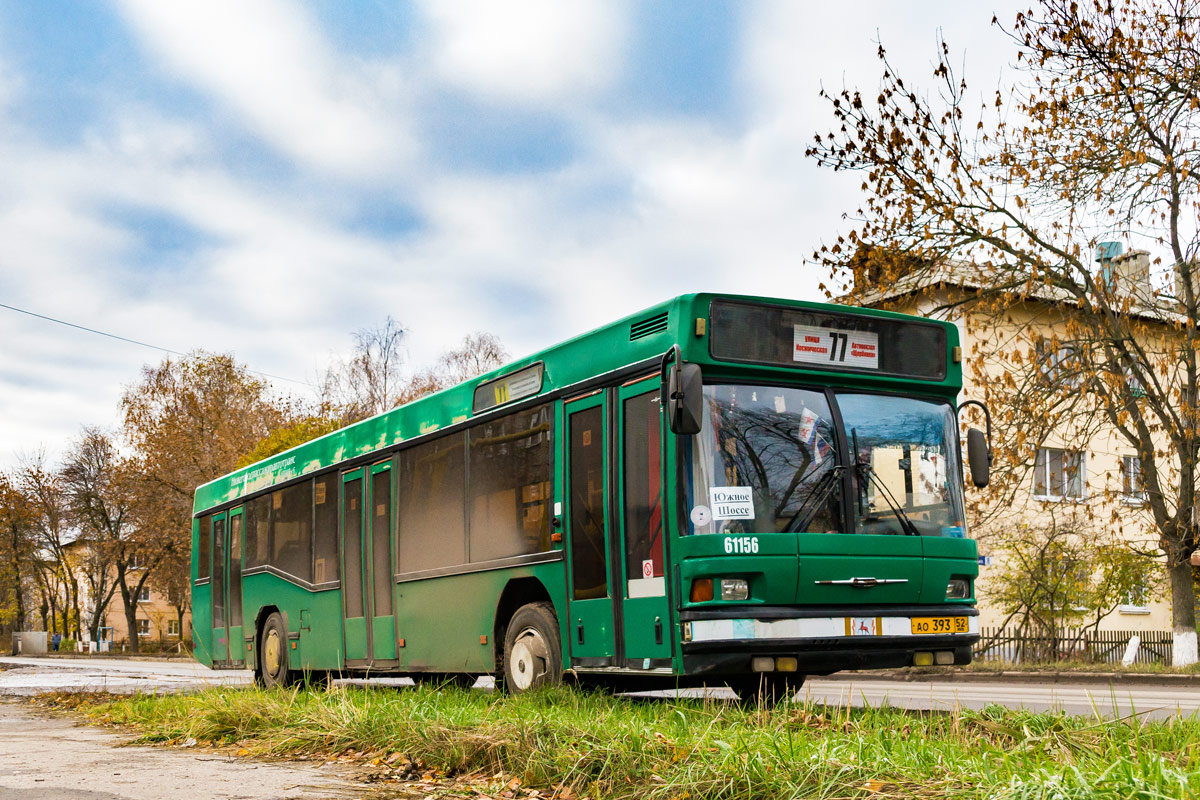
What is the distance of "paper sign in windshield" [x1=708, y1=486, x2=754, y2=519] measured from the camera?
28.8 ft

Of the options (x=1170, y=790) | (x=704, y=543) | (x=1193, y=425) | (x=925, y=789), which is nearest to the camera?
(x=1170, y=790)

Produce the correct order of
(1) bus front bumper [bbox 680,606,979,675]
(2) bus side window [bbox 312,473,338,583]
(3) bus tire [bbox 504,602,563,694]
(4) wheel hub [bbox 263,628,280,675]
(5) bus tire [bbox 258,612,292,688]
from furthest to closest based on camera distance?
(4) wheel hub [bbox 263,628,280,675] < (5) bus tire [bbox 258,612,292,688] < (2) bus side window [bbox 312,473,338,583] < (3) bus tire [bbox 504,602,563,694] < (1) bus front bumper [bbox 680,606,979,675]

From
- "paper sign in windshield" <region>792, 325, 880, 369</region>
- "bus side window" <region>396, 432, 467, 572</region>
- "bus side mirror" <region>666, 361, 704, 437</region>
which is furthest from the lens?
"bus side window" <region>396, 432, 467, 572</region>

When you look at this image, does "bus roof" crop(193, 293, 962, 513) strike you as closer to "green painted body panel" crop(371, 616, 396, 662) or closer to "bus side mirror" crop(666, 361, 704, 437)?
"bus side mirror" crop(666, 361, 704, 437)

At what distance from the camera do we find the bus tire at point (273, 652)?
15711mm

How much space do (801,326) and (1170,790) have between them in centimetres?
599

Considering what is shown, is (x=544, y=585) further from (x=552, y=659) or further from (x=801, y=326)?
(x=801, y=326)

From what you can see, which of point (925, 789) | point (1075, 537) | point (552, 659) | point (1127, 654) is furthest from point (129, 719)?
point (1075, 537)

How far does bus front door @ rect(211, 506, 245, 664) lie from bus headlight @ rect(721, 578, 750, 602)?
10.5 m

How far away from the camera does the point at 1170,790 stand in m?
3.95

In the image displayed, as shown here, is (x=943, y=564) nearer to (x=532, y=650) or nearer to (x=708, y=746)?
(x=532, y=650)

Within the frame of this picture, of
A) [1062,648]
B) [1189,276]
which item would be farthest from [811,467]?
[1062,648]

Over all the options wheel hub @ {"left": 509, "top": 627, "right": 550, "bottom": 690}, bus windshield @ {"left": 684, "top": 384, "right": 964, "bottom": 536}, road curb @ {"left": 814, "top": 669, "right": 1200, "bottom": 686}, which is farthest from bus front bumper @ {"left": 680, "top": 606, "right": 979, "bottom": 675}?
road curb @ {"left": 814, "top": 669, "right": 1200, "bottom": 686}

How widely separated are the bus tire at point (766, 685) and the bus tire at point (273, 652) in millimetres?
7373
